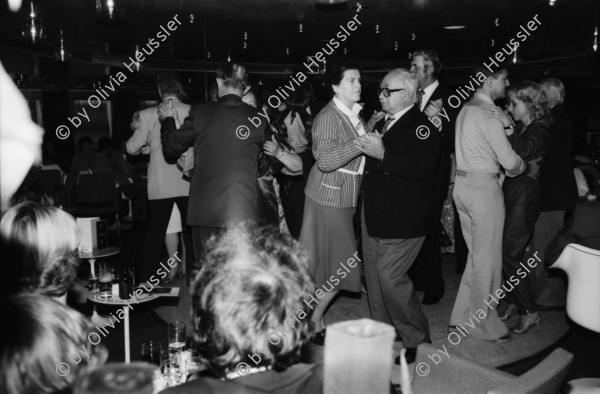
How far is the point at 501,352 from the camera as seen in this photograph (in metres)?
3.52

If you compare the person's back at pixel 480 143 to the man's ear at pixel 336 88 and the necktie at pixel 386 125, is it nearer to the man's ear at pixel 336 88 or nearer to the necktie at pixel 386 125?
the necktie at pixel 386 125

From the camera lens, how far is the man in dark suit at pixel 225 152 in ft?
10.7

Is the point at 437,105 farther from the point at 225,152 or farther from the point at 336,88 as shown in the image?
the point at 225,152

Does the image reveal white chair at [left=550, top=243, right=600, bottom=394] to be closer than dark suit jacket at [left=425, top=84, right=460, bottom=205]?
Yes

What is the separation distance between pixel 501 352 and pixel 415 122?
4.94 ft

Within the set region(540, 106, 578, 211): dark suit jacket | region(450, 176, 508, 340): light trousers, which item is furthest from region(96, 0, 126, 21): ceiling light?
region(540, 106, 578, 211): dark suit jacket

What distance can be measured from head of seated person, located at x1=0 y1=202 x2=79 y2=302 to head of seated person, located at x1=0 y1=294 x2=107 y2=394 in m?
1.06

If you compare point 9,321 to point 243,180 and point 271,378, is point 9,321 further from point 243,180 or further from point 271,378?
point 243,180

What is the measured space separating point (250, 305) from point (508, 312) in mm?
3274

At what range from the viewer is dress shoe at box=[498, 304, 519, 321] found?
13.2ft

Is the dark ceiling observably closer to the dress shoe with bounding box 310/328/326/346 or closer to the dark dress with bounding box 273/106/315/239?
the dark dress with bounding box 273/106/315/239

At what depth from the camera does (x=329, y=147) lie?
336 cm

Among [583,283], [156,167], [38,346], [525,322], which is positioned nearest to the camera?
[38,346]

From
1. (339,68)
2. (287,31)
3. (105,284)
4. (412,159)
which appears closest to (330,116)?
(339,68)
